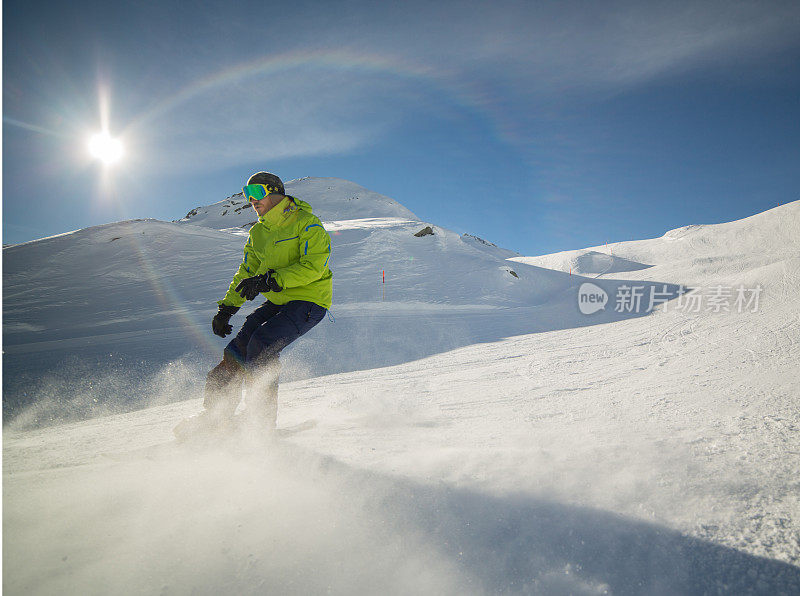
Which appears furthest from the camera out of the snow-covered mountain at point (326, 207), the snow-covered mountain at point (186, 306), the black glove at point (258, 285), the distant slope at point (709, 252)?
the snow-covered mountain at point (326, 207)

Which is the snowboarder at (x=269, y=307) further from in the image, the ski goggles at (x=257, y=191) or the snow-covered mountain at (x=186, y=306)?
the snow-covered mountain at (x=186, y=306)

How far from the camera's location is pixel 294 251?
291 centimetres

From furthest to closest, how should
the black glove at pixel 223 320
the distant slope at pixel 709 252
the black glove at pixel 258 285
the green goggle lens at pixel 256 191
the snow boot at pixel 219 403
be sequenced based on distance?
the distant slope at pixel 709 252, the black glove at pixel 223 320, the green goggle lens at pixel 256 191, the black glove at pixel 258 285, the snow boot at pixel 219 403

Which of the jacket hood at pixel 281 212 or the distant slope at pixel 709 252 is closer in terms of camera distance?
the jacket hood at pixel 281 212

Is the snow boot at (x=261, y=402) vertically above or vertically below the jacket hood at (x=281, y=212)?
below

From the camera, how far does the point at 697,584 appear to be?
112cm

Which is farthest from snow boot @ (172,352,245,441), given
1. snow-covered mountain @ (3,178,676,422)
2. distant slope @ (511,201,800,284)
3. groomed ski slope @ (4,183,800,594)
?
distant slope @ (511,201,800,284)

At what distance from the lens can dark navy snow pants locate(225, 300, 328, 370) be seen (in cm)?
269

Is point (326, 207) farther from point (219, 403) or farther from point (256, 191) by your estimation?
point (219, 403)

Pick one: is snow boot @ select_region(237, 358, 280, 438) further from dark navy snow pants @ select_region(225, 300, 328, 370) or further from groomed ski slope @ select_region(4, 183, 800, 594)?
groomed ski slope @ select_region(4, 183, 800, 594)

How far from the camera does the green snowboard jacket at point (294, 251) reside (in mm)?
2785

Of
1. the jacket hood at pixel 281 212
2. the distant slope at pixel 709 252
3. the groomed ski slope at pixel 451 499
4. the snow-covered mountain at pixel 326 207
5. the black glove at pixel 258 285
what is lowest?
the groomed ski slope at pixel 451 499

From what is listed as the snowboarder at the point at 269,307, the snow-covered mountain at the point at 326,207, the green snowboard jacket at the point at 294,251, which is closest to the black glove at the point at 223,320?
the snowboarder at the point at 269,307

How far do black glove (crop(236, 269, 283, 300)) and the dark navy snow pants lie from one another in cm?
23
